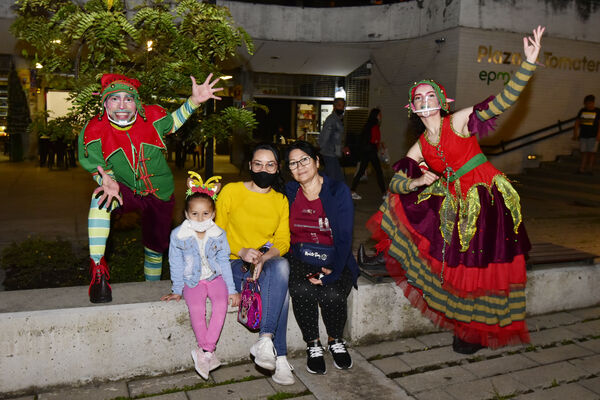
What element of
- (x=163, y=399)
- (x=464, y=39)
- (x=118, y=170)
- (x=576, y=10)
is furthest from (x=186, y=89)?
(x=576, y=10)

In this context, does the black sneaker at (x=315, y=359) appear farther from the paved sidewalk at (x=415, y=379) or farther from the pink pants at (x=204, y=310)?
the pink pants at (x=204, y=310)

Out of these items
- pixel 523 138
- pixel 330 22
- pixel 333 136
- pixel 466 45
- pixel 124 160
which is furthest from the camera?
pixel 330 22

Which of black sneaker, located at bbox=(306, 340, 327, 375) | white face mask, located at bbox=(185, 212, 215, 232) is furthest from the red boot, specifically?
black sneaker, located at bbox=(306, 340, 327, 375)

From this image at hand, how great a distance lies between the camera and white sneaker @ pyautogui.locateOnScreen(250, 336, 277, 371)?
11.0ft

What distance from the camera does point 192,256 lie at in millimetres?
3469

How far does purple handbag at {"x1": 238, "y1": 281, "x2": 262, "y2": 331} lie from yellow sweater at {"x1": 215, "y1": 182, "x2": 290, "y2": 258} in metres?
0.35

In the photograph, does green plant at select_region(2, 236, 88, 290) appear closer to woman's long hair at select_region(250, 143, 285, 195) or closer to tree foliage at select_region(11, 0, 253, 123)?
tree foliage at select_region(11, 0, 253, 123)

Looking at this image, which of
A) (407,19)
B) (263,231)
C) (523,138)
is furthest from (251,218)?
(407,19)

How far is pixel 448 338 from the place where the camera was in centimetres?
423

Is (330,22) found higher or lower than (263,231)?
higher

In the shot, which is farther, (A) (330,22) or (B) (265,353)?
(A) (330,22)

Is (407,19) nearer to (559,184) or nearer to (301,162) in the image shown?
(559,184)

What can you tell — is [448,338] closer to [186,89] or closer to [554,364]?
[554,364]

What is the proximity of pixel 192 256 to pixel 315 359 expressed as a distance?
3.58ft
